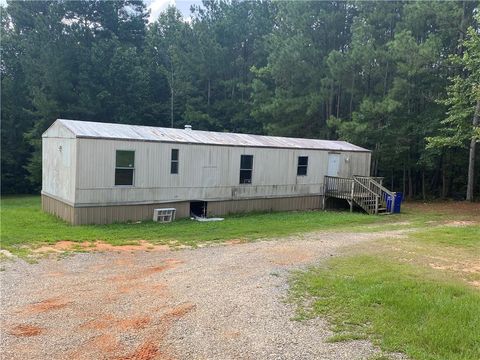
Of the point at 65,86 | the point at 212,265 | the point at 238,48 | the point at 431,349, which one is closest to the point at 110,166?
the point at 212,265

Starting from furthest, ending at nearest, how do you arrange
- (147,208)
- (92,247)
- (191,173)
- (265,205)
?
(265,205) < (191,173) < (147,208) < (92,247)

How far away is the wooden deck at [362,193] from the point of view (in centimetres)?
1831

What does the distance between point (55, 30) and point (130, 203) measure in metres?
22.3

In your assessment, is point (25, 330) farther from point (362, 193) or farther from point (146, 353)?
point (362, 193)

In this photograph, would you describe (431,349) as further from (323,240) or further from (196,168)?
(196,168)

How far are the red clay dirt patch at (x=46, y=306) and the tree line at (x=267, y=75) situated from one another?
18.4 meters

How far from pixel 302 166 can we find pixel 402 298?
12.9 m

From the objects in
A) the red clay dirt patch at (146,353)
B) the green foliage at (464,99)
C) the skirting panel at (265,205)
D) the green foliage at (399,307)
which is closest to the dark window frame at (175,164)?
the skirting panel at (265,205)

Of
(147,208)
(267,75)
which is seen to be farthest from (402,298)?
(267,75)

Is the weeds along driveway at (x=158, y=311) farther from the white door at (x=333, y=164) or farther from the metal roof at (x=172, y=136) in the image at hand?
the white door at (x=333, y=164)

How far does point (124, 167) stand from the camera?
13875 millimetres

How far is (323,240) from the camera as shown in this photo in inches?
457

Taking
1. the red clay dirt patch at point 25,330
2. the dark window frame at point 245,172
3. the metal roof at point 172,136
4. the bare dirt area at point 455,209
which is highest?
the metal roof at point 172,136

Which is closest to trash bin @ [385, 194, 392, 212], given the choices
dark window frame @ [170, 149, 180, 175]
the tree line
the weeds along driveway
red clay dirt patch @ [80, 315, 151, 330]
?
the tree line
